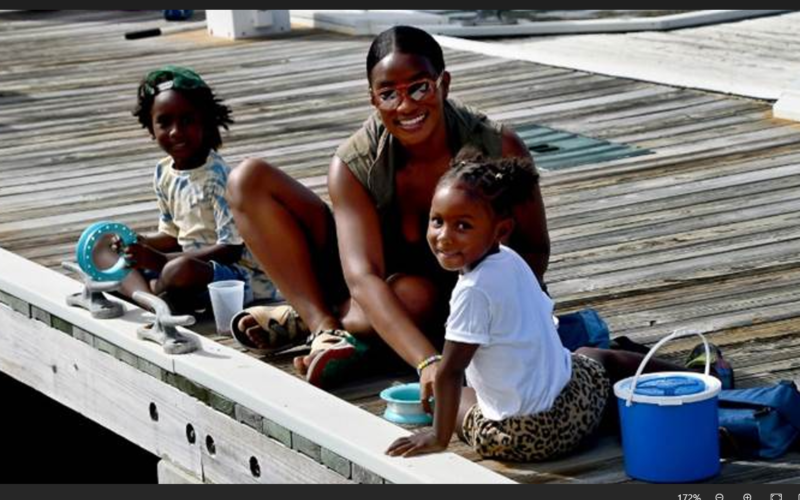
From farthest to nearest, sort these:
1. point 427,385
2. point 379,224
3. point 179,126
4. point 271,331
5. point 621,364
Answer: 1. point 179,126
2. point 271,331
3. point 379,224
4. point 621,364
5. point 427,385

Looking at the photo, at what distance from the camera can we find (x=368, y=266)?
4691mm

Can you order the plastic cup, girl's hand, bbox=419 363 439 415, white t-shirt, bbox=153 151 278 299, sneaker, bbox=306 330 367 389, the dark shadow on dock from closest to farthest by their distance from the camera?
girl's hand, bbox=419 363 439 415 < sneaker, bbox=306 330 367 389 < the plastic cup < white t-shirt, bbox=153 151 278 299 < the dark shadow on dock

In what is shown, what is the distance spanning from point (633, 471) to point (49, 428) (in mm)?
3849

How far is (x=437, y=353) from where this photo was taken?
4.45 meters

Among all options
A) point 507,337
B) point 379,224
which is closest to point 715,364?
point 507,337

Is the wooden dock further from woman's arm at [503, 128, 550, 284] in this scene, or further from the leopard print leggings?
woman's arm at [503, 128, 550, 284]

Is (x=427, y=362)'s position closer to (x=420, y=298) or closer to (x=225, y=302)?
(x=420, y=298)

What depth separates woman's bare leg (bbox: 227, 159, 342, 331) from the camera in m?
5.03

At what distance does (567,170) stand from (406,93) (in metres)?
2.93

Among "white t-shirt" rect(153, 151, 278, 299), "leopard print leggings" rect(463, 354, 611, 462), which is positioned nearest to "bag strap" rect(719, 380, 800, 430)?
"leopard print leggings" rect(463, 354, 611, 462)

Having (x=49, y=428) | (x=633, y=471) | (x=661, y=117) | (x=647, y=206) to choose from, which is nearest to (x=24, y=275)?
(x=49, y=428)

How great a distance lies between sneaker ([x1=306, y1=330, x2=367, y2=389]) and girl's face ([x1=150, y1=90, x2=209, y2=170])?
1.04 metres

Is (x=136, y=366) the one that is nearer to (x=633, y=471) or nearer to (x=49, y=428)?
(x=633, y=471)

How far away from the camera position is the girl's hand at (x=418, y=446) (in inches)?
161
